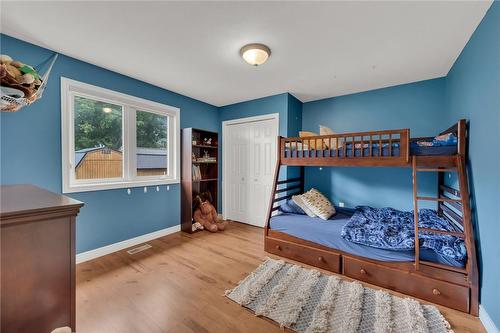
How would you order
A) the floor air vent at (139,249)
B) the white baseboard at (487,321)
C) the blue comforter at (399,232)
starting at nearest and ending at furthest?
the white baseboard at (487,321), the blue comforter at (399,232), the floor air vent at (139,249)

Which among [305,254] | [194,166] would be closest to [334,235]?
[305,254]

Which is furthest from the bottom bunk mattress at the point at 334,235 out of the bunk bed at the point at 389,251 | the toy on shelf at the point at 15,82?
the toy on shelf at the point at 15,82

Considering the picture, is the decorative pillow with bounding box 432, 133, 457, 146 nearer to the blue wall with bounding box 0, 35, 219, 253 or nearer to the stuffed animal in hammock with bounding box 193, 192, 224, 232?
the stuffed animal in hammock with bounding box 193, 192, 224, 232

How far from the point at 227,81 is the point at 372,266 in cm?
295

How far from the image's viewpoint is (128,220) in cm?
290

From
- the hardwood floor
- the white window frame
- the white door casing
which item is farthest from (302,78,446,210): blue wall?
the white window frame

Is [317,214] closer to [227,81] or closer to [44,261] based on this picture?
[227,81]

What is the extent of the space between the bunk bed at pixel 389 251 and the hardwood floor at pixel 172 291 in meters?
0.22

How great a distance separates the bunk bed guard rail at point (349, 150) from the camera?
2.14 metres

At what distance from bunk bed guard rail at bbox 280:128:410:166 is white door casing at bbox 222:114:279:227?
83 centimetres

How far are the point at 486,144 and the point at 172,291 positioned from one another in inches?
117

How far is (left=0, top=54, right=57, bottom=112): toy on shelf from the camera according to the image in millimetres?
1015

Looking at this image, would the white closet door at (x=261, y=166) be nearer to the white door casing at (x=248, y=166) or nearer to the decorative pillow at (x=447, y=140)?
the white door casing at (x=248, y=166)

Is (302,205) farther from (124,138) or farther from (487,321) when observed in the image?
(124,138)
